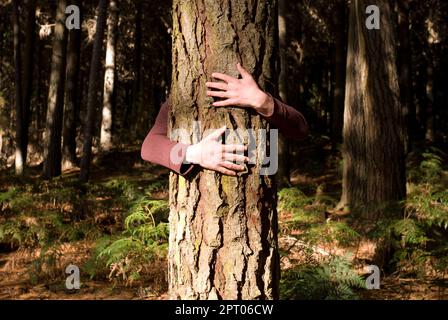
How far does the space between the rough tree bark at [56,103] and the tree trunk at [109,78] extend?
10.7ft

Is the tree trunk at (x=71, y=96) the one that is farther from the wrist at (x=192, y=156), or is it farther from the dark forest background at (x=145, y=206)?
the wrist at (x=192, y=156)

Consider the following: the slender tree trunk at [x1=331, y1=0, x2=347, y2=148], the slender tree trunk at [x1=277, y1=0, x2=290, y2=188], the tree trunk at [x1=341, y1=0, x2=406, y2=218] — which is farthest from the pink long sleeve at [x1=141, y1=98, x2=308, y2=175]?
the slender tree trunk at [x1=331, y1=0, x2=347, y2=148]

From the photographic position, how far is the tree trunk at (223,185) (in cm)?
277

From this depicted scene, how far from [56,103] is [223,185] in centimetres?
1261

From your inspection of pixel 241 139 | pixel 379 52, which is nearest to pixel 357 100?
pixel 379 52

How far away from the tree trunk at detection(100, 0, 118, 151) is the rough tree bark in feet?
10.7

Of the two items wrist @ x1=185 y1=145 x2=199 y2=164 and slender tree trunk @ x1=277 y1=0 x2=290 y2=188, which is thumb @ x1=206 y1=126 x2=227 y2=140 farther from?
slender tree trunk @ x1=277 y1=0 x2=290 y2=188

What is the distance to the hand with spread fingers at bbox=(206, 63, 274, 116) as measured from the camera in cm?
274

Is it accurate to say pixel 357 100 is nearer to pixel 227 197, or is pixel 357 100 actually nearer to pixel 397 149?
pixel 397 149

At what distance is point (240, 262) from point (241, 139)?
2.24 ft

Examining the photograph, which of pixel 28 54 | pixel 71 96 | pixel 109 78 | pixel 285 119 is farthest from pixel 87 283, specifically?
pixel 109 78

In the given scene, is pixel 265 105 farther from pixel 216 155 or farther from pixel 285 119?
pixel 216 155

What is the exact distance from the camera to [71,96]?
16234 mm

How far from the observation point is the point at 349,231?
571 cm
